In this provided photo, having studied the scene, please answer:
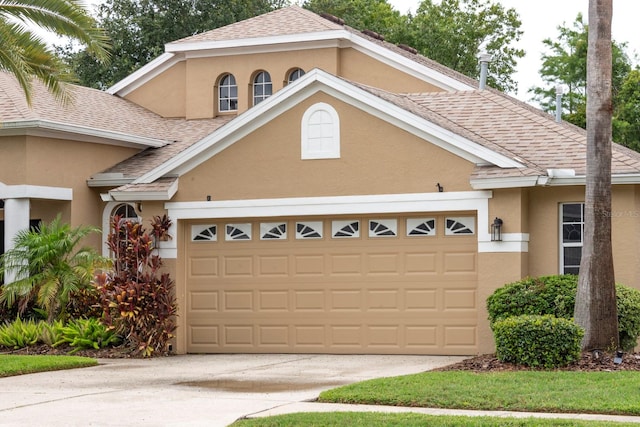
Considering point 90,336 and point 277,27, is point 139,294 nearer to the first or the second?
point 90,336

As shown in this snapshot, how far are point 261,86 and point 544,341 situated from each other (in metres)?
13.7

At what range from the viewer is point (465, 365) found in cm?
1531

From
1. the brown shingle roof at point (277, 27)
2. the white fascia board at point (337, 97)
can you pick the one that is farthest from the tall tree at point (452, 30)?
the white fascia board at point (337, 97)

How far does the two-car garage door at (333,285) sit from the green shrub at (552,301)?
4.13 ft

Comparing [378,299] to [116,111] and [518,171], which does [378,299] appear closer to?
[518,171]

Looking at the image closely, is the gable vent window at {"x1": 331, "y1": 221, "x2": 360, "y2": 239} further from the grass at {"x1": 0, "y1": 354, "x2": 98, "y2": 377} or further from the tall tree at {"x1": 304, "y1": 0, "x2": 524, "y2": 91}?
the tall tree at {"x1": 304, "y1": 0, "x2": 524, "y2": 91}

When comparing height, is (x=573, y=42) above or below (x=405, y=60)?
above

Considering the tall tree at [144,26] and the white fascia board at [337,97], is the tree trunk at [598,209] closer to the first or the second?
the white fascia board at [337,97]

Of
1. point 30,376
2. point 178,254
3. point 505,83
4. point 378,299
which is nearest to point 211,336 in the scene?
point 178,254

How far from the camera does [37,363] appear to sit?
1645 centimetres

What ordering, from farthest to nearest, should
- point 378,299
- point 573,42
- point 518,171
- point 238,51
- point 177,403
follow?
point 573,42 < point 238,51 < point 378,299 < point 518,171 < point 177,403

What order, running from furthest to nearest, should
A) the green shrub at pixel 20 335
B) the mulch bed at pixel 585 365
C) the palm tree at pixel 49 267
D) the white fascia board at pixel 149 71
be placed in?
the white fascia board at pixel 149 71
the palm tree at pixel 49 267
the green shrub at pixel 20 335
the mulch bed at pixel 585 365

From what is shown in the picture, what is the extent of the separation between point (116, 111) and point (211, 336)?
789 centimetres

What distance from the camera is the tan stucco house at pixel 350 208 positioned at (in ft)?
57.2
